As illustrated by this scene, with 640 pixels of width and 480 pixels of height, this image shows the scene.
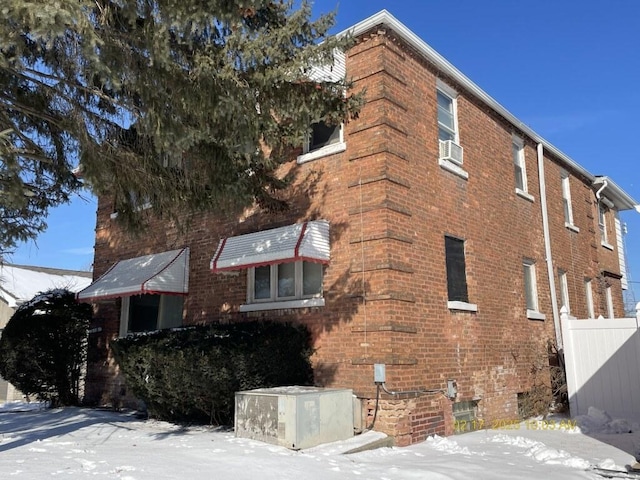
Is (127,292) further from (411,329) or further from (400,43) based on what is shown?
(400,43)

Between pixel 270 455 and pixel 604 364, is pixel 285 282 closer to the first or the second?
pixel 270 455

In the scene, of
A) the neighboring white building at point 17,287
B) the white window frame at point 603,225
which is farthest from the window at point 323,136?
the white window frame at point 603,225

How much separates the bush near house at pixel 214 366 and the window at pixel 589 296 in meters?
10.4

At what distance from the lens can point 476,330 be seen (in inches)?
420

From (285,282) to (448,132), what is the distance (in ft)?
14.7

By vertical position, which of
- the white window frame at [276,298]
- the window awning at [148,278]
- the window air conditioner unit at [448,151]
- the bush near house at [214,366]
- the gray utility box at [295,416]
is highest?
the window air conditioner unit at [448,151]

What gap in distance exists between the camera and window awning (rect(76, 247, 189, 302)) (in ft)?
37.1

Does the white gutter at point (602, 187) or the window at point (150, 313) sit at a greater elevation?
the white gutter at point (602, 187)

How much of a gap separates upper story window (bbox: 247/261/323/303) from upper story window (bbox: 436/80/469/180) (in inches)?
128

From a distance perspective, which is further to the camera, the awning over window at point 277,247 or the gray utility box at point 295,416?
the awning over window at point 277,247

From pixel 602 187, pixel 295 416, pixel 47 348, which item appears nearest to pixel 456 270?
pixel 295 416

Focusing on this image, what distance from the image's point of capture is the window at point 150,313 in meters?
12.3

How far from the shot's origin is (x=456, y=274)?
10555mm

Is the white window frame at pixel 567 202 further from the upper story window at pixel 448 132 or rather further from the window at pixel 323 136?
the window at pixel 323 136
